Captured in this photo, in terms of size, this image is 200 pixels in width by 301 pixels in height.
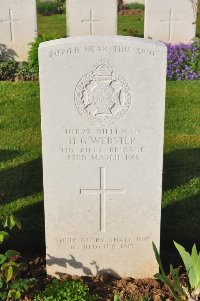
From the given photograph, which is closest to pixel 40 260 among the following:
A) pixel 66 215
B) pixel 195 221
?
pixel 66 215

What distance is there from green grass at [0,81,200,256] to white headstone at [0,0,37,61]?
163 centimetres

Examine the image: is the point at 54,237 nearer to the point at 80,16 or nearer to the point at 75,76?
the point at 75,76

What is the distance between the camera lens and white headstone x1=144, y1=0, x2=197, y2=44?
962 cm

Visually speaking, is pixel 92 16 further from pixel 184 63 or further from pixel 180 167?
pixel 180 167

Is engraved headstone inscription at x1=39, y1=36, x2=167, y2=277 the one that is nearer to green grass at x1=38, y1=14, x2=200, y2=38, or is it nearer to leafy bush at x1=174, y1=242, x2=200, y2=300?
leafy bush at x1=174, y1=242, x2=200, y2=300

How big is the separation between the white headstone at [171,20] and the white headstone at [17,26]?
2173 millimetres

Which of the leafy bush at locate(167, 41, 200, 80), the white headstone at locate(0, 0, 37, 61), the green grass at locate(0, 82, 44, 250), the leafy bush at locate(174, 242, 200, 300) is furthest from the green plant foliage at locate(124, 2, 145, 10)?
the leafy bush at locate(174, 242, 200, 300)

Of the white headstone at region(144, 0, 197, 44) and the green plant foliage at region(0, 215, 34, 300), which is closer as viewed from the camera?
the green plant foliage at region(0, 215, 34, 300)

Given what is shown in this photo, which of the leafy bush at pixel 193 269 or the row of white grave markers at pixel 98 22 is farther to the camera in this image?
the row of white grave markers at pixel 98 22

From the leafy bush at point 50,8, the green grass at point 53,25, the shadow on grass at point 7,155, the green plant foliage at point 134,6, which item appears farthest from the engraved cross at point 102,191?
the green plant foliage at point 134,6

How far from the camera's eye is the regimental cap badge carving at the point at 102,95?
3340 mm

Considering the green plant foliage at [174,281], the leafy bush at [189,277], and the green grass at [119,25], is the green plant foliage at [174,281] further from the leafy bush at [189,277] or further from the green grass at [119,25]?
the green grass at [119,25]

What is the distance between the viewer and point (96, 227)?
3.81m

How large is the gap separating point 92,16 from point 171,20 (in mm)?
1514
